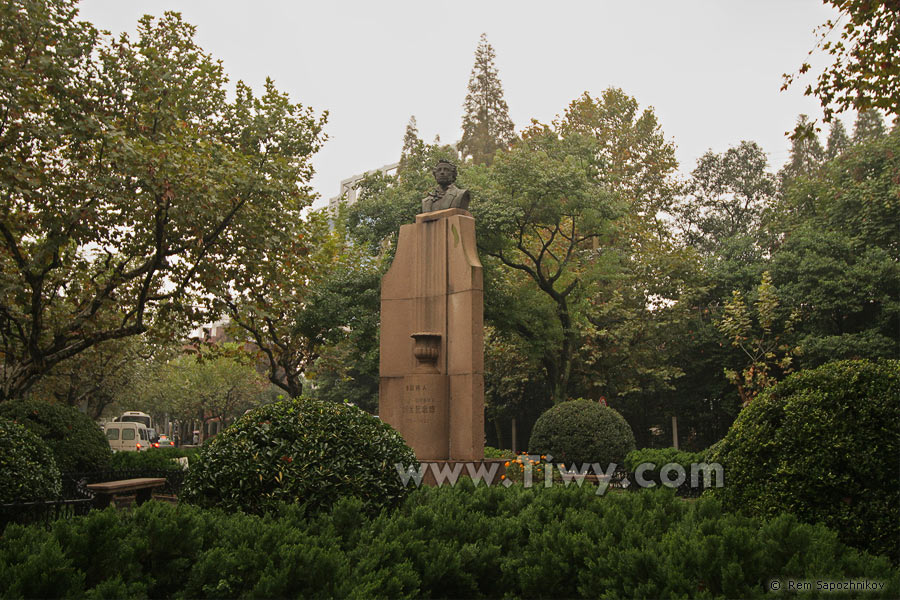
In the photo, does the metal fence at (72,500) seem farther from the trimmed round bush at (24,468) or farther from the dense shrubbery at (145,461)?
the dense shrubbery at (145,461)

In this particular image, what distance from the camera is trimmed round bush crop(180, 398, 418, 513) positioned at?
6418 millimetres

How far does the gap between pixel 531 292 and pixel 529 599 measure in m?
21.3

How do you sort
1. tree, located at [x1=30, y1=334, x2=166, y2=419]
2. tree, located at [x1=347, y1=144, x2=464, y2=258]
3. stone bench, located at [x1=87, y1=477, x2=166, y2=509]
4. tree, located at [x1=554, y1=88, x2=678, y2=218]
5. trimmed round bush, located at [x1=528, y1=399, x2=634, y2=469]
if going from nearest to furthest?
1. stone bench, located at [x1=87, y1=477, x2=166, y2=509]
2. trimmed round bush, located at [x1=528, y1=399, x2=634, y2=469]
3. tree, located at [x1=347, y1=144, x2=464, y2=258]
4. tree, located at [x1=30, y1=334, x2=166, y2=419]
5. tree, located at [x1=554, y1=88, x2=678, y2=218]

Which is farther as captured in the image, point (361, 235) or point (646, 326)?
point (646, 326)

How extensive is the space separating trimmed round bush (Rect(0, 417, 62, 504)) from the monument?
16.6 ft

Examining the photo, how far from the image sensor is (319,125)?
65.4 ft

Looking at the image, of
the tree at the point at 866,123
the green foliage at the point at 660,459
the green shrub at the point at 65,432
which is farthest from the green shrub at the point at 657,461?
the tree at the point at 866,123

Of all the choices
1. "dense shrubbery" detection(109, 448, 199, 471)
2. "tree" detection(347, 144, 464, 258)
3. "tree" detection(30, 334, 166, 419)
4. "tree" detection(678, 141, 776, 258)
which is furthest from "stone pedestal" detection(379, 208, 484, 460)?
"tree" detection(678, 141, 776, 258)

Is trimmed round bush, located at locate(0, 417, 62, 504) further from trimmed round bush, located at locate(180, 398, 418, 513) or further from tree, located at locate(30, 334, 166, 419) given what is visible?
tree, located at locate(30, 334, 166, 419)

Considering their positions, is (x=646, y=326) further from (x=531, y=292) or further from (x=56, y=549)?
(x=56, y=549)

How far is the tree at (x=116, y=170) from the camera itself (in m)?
14.8

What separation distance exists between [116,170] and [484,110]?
33.6 metres

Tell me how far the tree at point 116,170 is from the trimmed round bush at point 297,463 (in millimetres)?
9108

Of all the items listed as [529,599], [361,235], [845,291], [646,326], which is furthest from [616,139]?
[529,599]
